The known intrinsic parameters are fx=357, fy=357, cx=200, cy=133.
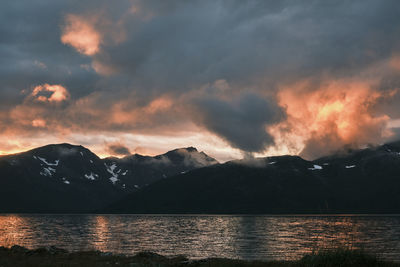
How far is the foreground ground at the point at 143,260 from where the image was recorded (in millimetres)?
22766

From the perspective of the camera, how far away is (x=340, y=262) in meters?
22.5

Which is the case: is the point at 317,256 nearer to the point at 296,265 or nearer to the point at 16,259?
the point at 296,265

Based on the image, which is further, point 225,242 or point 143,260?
point 225,242

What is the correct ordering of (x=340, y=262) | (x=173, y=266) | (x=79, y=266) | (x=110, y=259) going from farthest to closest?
(x=110, y=259), (x=79, y=266), (x=173, y=266), (x=340, y=262)

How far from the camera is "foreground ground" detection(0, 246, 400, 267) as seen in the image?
74.7 ft

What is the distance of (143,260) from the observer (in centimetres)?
3384

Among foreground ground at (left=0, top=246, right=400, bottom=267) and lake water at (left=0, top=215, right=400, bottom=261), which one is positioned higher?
foreground ground at (left=0, top=246, right=400, bottom=267)

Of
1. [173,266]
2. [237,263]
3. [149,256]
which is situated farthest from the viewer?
[149,256]

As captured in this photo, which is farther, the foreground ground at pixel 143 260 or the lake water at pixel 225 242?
the lake water at pixel 225 242

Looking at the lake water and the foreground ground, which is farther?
the lake water

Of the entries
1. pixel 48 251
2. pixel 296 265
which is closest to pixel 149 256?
pixel 48 251

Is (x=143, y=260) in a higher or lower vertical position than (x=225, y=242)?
higher

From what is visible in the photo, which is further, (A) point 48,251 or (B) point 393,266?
(A) point 48,251

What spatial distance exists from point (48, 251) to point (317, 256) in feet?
100
